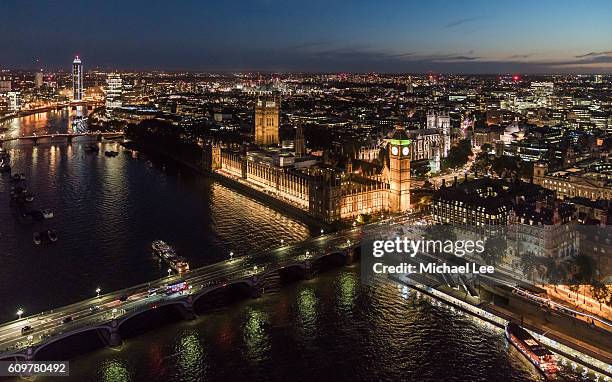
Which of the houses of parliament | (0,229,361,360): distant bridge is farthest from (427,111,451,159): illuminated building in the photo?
(0,229,361,360): distant bridge

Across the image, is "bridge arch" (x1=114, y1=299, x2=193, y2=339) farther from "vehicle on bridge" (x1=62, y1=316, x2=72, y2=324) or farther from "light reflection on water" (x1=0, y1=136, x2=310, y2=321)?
"light reflection on water" (x1=0, y1=136, x2=310, y2=321)

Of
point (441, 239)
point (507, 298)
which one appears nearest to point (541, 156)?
point (441, 239)

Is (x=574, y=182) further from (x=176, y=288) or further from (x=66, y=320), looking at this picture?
(x=66, y=320)

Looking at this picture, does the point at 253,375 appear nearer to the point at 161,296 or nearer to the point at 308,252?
the point at 161,296

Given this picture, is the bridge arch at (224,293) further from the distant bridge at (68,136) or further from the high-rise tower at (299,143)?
the distant bridge at (68,136)

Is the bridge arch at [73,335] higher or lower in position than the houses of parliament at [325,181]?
lower

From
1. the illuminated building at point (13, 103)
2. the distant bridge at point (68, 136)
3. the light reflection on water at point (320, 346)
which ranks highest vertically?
the illuminated building at point (13, 103)

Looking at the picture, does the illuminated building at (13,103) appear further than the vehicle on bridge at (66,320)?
Yes

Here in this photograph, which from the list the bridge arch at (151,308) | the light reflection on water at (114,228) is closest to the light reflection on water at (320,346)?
the bridge arch at (151,308)
